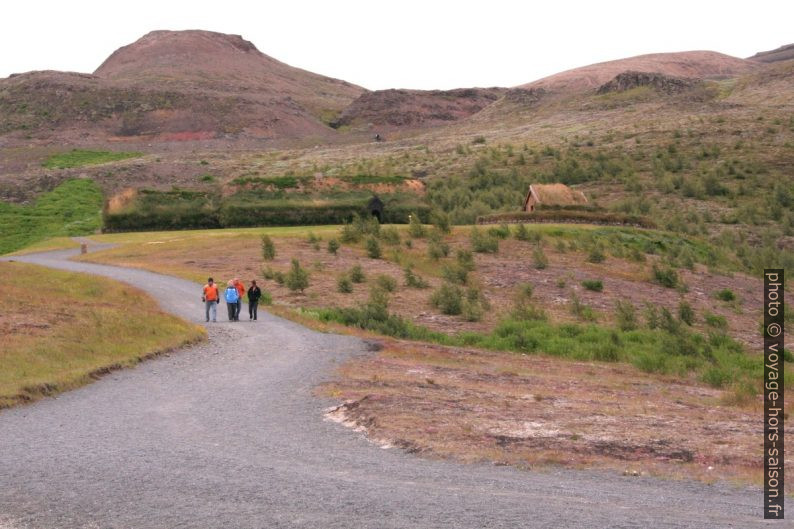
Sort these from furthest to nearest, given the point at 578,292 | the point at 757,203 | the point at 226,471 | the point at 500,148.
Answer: the point at 500,148, the point at 757,203, the point at 578,292, the point at 226,471

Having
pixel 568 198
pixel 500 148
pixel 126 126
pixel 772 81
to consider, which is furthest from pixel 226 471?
pixel 126 126

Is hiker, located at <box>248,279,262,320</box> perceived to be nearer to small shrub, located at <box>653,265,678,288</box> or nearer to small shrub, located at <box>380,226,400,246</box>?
small shrub, located at <box>380,226,400,246</box>

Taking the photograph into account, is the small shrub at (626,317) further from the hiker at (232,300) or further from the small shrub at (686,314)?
the hiker at (232,300)

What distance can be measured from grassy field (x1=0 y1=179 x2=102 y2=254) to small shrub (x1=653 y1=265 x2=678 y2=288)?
130 ft

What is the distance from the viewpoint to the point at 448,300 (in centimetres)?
3288

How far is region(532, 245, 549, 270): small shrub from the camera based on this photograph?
4112cm

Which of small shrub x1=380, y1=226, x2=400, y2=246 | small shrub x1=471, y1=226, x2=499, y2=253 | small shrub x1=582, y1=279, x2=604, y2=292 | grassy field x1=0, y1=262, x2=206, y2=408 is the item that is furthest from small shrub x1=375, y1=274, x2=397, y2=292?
grassy field x1=0, y1=262, x2=206, y2=408

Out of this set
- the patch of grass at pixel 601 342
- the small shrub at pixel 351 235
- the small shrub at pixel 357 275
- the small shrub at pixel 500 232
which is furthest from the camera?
the small shrub at pixel 351 235

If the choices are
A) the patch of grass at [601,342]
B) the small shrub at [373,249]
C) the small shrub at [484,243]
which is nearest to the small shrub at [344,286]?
the patch of grass at [601,342]

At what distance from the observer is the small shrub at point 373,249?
43.4 meters

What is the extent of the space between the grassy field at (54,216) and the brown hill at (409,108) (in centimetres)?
8956

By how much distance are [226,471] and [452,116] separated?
547 ft

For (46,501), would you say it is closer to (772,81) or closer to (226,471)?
(226,471)

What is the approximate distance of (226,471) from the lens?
36.3 feet
